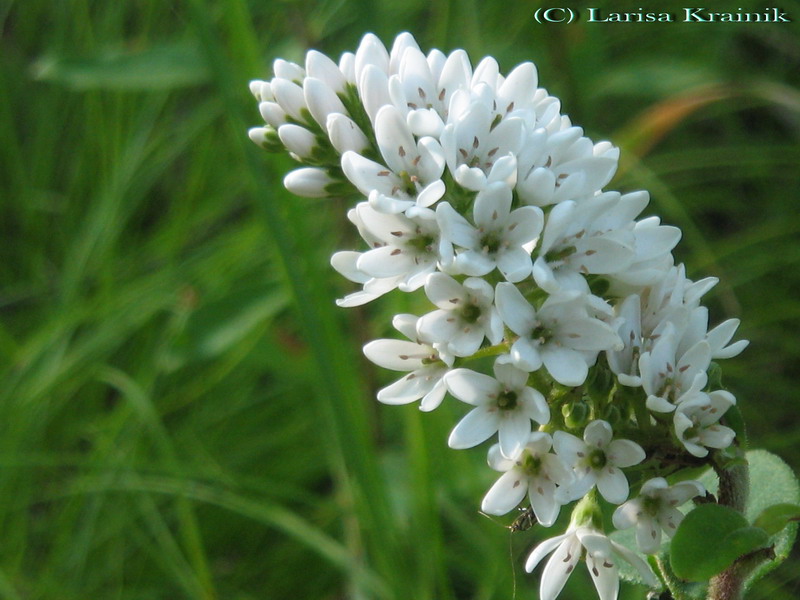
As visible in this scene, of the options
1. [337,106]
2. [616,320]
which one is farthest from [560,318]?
[337,106]

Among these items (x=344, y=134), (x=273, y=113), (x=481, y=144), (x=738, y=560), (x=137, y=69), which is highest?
(x=137, y=69)

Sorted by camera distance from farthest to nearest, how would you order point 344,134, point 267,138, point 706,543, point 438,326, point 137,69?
point 137,69 → point 267,138 → point 344,134 → point 438,326 → point 706,543

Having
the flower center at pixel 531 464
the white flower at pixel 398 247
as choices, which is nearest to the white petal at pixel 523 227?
the white flower at pixel 398 247

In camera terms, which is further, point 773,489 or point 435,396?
point 773,489

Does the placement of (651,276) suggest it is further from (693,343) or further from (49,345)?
(49,345)

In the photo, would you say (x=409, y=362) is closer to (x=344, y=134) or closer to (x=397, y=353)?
(x=397, y=353)

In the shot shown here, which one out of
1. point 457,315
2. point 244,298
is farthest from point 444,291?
point 244,298

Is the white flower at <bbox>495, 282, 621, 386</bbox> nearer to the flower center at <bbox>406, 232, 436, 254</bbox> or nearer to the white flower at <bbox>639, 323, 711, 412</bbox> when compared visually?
the white flower at <bbox>639, 323, 711, 412</bbox>
